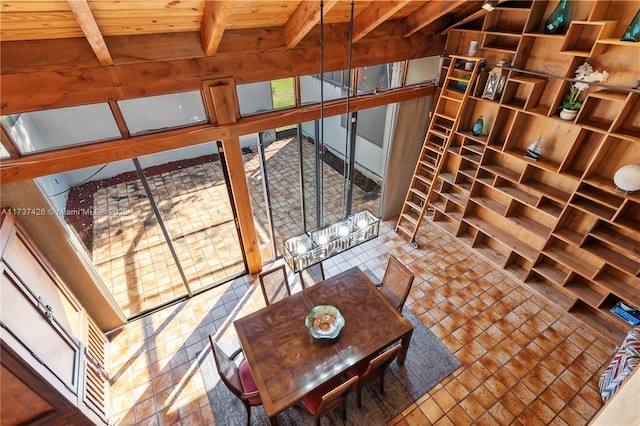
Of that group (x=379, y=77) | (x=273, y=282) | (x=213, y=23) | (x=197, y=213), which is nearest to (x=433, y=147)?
(x=379, y=77)

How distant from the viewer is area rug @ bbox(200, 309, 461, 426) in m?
3.02

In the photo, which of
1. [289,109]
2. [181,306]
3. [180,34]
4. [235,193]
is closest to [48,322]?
[181,306]

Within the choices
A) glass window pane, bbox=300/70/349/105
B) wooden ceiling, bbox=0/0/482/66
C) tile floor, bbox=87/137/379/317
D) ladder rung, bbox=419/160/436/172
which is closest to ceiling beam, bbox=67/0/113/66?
wooden ceiling, bbox=0/0/482/66

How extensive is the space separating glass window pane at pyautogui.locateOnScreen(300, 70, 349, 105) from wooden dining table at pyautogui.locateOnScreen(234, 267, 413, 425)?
2233mm

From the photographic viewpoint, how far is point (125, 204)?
20.9 ft

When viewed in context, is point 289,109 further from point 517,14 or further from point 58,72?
point 517,14

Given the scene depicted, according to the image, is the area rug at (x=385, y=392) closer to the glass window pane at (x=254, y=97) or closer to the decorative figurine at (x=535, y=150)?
the decorative figurine at (x=535, y=150)

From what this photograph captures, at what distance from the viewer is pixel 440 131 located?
4.76 metres

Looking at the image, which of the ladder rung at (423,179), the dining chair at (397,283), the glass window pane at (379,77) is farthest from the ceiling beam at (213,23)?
the ladder rung at (423,179)

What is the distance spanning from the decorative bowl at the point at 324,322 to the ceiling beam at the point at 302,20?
2.63 meters

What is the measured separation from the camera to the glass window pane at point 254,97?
134 inches

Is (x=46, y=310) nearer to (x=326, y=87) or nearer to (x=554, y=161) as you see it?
(x=326, y=87)

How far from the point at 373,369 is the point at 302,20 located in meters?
3.17

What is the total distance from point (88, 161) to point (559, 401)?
200 inches
